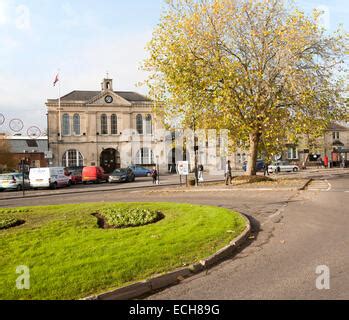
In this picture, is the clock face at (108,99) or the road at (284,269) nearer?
the road at (284,269)

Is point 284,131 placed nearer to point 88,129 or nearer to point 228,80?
point 228,80

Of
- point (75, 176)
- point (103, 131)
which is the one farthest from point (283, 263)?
point (103, 131)

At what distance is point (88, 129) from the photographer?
55.9 metres

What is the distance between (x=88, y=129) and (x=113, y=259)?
50.6 meters

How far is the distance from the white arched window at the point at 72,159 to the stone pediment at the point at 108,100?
754 centimetres

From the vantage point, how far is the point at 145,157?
57938 millimetres

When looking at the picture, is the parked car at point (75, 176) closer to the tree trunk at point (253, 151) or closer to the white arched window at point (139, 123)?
the tree trunk at point (253, 151)

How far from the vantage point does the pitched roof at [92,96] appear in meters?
56.7

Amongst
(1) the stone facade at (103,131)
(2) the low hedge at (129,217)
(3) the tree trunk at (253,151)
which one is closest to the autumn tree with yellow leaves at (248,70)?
(3) the tree trunk at (253,151)

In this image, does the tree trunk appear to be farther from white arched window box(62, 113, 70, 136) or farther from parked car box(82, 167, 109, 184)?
white arched window box(62, 113, 70, 136)

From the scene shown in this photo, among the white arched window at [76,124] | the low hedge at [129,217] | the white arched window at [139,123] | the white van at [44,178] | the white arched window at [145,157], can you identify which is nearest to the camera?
the low hedge at [129,217]

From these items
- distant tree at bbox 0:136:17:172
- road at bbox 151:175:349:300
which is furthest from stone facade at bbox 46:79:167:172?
road at bbox 151:175:349:300

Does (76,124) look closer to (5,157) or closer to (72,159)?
(72,159)

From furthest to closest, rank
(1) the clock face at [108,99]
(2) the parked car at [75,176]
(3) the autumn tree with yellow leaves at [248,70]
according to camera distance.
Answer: (1) the clock face at [108,99]
(2) the parked car at [75,176]
(3) the autumn tree with yellow leaves at [248,70]
